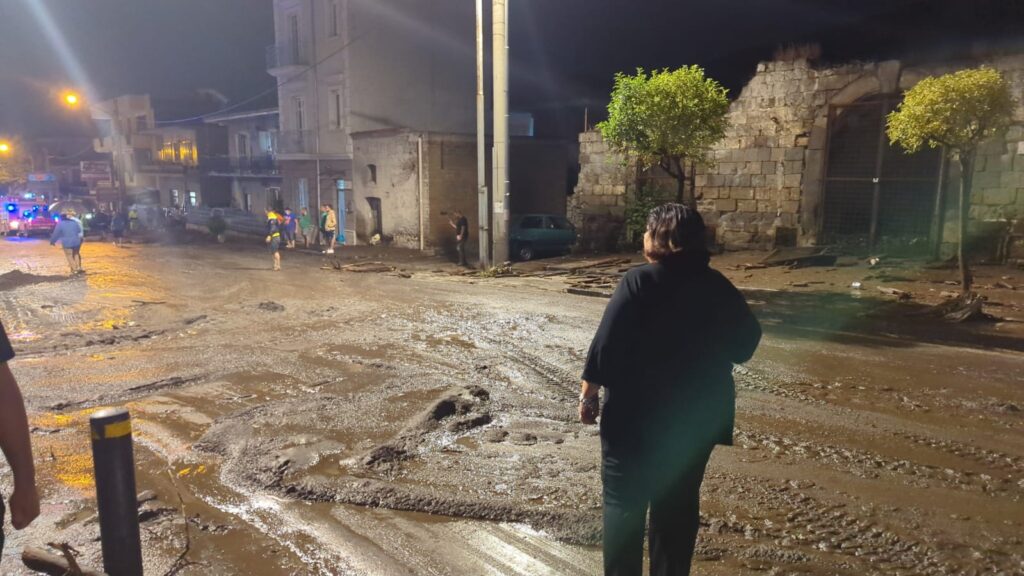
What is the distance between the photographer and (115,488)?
304cm

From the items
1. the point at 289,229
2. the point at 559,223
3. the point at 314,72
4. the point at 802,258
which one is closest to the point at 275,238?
the point at 289,229

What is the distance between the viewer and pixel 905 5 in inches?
698

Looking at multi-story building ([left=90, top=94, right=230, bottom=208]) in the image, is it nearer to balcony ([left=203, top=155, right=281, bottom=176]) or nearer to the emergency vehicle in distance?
balcony ([left=203, top=155, right=281, bottom=176])

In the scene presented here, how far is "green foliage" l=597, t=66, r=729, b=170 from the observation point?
38.3 ft

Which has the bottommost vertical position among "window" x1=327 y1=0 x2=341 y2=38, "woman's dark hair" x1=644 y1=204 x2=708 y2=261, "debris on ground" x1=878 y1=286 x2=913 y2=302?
"debris on ground" x1=878 y1=286 x2=913 y2=302

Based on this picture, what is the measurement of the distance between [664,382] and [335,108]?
28.6m

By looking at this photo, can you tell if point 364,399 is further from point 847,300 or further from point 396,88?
point 396,88

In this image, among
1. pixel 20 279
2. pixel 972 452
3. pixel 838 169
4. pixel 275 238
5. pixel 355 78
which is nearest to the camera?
pixel 972 452

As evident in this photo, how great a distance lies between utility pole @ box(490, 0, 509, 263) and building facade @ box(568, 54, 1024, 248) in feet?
9.42

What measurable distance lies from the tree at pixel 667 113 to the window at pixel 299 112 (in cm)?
2232

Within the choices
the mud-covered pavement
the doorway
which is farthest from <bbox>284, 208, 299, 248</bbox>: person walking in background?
the mud-covered pavement

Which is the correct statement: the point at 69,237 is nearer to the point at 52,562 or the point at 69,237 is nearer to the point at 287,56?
the point at 52,562

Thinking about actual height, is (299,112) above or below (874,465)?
above

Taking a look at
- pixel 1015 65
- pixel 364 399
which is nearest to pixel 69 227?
pixel 364 399
